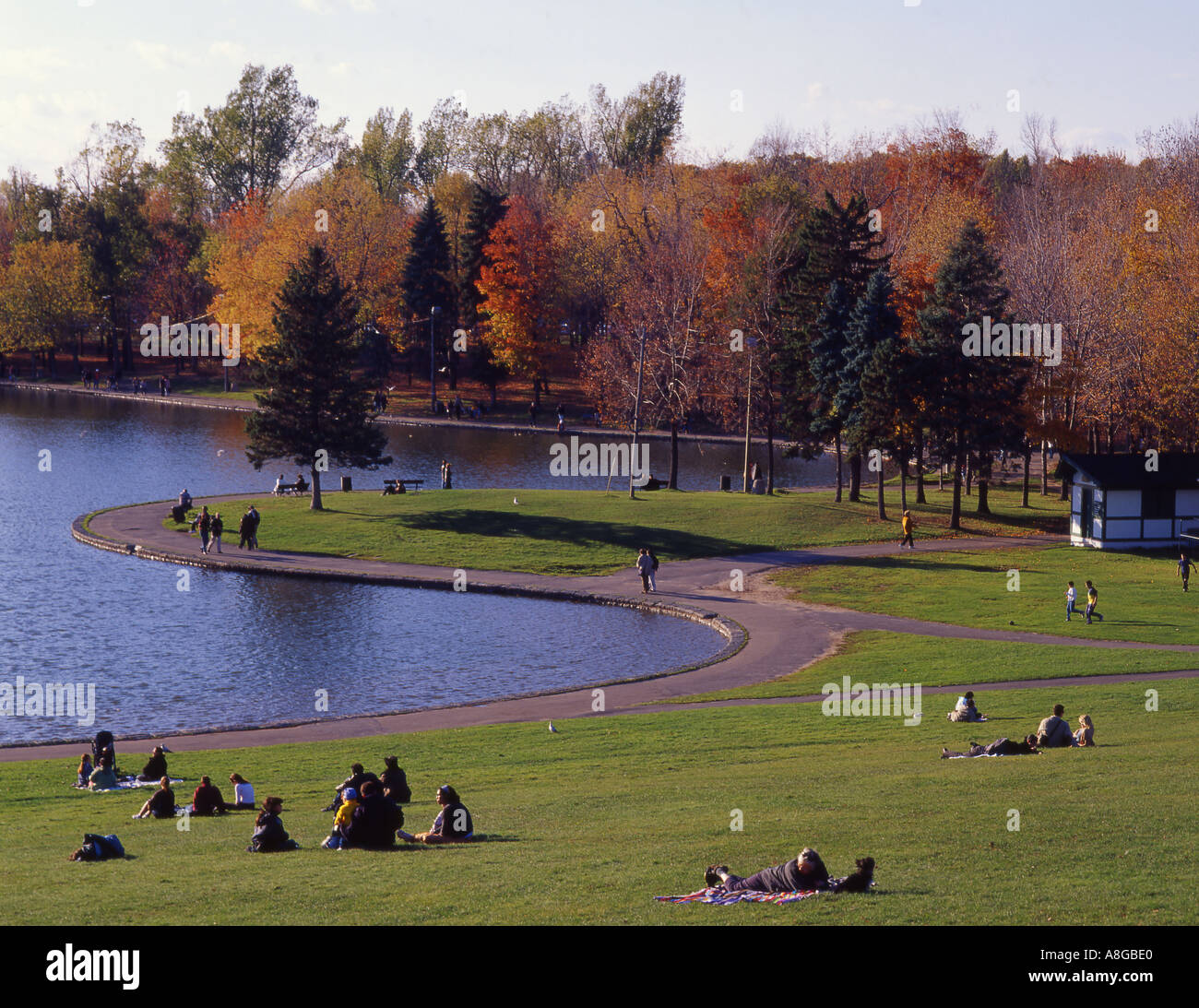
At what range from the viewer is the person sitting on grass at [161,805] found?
20078 millimetres

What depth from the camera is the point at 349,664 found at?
3362 cm

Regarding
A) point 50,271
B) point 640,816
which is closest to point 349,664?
point 640,816

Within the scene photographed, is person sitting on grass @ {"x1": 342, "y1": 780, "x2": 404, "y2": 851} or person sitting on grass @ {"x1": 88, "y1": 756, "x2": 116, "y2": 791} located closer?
person sitting on grass @ {"x1": 342, "y1": 780, "x2": 404, "y2": 851}

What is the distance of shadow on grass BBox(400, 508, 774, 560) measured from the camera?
163 ft

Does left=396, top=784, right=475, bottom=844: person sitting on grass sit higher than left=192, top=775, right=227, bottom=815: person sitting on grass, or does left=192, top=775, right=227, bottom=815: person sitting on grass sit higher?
left=396, top=784, right=475, bottom=844: person sitting on grass

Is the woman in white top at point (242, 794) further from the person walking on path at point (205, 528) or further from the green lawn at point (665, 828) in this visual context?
the person walking on path at point (205, 528)

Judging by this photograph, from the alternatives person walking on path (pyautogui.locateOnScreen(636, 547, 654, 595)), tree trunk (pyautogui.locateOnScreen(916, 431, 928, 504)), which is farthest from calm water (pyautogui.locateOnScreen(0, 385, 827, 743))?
tree trunk (pyautogui.locateOnScreen(916, 431, 928, 504))

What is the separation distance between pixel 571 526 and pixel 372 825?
35.0 meters

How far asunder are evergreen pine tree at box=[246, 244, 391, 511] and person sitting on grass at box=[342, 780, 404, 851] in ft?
125

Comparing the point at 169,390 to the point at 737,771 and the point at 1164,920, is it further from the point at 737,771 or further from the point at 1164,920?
the point at 1164,920

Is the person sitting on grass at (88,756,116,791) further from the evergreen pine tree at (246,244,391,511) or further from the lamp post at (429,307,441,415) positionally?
the lamp post at (429,307,441,415)

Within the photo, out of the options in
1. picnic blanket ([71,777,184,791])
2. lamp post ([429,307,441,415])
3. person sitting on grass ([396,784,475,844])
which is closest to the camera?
person sitting on grass ([396,784,475,844])

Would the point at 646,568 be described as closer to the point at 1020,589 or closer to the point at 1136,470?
the point at 1020,589

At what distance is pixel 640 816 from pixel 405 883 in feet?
15.5
